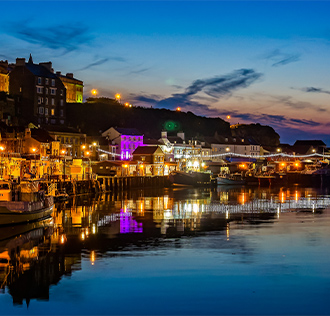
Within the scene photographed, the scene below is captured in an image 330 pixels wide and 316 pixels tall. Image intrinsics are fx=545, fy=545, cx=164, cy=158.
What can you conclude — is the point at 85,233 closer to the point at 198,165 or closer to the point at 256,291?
the point at 256,291

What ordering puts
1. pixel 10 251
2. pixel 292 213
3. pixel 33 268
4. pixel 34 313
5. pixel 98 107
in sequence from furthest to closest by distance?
pixel 98 107
pixel 292 213
pixel 10 251
pixel 33 268
pixel 34 313

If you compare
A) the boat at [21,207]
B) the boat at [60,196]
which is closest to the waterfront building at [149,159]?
the boat at [60,196]

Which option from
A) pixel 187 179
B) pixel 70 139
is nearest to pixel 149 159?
pixel 187 179

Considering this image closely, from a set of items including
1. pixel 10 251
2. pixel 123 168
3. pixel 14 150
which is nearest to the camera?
pixel 10 251

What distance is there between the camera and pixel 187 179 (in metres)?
98.2

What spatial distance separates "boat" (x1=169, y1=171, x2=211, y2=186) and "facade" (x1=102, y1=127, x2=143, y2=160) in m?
15.4

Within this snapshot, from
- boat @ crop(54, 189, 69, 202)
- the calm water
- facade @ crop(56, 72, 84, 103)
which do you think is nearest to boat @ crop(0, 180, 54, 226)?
the calm water

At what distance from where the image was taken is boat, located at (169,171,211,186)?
98.1 metres

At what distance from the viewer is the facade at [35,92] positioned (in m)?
101

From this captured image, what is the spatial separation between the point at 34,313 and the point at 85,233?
1594cm

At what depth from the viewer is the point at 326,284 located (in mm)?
20641

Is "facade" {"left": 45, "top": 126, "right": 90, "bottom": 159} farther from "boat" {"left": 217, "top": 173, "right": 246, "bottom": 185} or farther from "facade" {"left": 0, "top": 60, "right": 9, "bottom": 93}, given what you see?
"boat" {"left": 217, "top": 173, "right": 246, "bottom": 185}

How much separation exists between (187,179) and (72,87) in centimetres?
3834

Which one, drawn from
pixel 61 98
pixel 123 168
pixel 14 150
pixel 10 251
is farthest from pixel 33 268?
pixel 61 98
